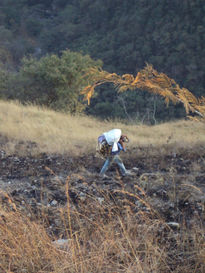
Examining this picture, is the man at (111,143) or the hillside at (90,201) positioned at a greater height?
the man at (111,143)

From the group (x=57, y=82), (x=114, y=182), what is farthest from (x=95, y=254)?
(x=57, y=82)

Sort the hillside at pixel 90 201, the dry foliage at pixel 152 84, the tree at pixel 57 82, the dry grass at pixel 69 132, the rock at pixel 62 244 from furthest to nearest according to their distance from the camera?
the tree at pixel 57 82 → the dry grass at pixel 69 132 → the rock at pixel 62 244 → the hillside at pixel 90 201 → the dry foliage at pixel 152 84

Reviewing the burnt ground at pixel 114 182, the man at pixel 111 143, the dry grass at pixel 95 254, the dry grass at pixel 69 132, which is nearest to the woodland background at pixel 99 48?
the dry grass at pixel 69 132

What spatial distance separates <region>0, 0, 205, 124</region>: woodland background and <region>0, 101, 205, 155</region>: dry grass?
229 centimetres

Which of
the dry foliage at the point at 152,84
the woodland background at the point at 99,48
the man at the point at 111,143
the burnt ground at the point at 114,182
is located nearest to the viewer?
the dry foliage at the point at 152,84

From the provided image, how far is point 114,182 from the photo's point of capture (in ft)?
16.4

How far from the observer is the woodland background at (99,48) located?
1659 cm

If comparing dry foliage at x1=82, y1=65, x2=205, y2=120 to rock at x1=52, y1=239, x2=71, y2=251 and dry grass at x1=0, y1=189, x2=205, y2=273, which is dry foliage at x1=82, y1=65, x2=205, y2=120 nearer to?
dry grass at x1=0, y1=189, x2=205, y2=273

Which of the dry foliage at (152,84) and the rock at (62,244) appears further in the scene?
the rock at (62,244)

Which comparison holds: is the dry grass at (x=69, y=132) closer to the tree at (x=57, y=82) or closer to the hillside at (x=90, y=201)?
the hillside at (x=90, y=201)

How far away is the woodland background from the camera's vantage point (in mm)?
16594

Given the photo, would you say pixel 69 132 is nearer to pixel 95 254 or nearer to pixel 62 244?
pixel 62 244

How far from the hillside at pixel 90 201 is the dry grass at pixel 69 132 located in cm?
3

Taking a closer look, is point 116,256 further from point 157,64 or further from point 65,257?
point 157,64
